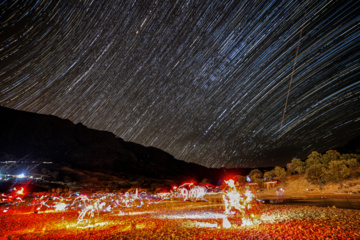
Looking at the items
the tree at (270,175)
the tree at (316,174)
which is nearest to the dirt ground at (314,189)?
the tree at (316,174)

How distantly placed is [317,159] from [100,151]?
111m

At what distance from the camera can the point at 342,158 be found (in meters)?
50.0

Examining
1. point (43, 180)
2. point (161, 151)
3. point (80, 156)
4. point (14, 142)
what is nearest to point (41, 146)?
point (14, 142)

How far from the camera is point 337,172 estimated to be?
142 ft

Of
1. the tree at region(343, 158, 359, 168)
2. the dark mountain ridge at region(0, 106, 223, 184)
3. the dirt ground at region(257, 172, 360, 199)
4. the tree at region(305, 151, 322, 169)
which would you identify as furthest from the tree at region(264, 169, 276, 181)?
the dark mountain ridge at region(0, 106, 223, 184)

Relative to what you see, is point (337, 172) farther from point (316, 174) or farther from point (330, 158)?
point (330, 158)

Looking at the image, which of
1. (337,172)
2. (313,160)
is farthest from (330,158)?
(337,172)

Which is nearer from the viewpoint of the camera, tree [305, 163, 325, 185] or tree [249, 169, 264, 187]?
tree [305, 163, 325, 185]

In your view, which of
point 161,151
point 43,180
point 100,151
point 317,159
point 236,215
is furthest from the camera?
point 161,151

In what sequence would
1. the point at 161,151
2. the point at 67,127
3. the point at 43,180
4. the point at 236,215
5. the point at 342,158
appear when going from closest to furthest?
the point at 236,215 → the point at 342,158 → the point at 43,180 → the point at 67,127 → the point at 161,151

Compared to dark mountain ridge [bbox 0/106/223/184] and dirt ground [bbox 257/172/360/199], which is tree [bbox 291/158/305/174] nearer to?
dirt ground [bbox 257/172/360/199]

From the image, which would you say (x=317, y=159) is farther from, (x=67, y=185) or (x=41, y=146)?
(x=41, y=146)

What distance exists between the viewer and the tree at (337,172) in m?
42.4

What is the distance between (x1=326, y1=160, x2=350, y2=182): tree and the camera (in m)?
42.4
